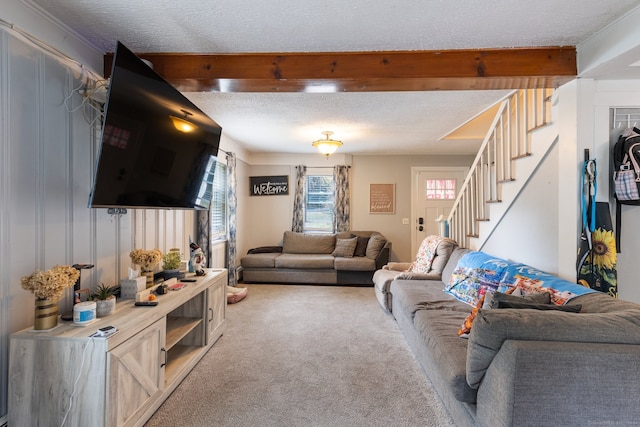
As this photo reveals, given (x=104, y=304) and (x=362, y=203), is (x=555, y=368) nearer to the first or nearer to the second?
(x=104, y=304)

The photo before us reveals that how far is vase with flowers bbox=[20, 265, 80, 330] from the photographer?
4.72 ft

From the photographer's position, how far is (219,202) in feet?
16.1

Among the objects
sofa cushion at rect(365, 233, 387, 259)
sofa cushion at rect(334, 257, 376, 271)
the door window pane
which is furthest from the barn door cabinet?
the door window pane

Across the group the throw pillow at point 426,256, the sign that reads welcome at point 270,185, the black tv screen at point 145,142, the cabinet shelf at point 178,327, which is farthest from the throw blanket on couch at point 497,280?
the sign that reads welcome at point 270,185

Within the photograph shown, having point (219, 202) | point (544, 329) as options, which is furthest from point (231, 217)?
point (544, 329)

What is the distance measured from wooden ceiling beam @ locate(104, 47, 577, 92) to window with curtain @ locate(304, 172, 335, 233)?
153 inches

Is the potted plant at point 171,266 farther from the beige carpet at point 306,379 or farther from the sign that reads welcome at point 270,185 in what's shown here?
the sign that reads welcome at point 270,185

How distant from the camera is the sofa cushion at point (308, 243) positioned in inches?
221

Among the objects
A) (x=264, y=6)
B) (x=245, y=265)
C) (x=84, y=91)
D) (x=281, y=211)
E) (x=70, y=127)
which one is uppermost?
(x=264, y=6)

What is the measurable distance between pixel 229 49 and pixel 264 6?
0.58 metres

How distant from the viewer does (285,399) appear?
6.57ft

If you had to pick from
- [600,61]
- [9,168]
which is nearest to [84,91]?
[9,168]

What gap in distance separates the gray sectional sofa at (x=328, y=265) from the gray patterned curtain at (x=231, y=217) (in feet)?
1.12

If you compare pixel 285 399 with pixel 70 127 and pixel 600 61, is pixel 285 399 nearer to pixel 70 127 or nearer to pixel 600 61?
pixel 70 127
